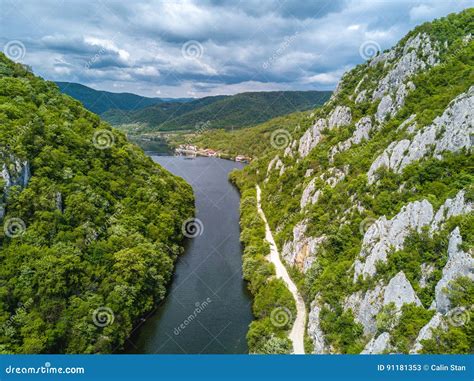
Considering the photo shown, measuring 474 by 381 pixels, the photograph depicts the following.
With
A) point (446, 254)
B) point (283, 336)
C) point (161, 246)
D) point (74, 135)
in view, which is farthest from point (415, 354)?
point (74, 135)

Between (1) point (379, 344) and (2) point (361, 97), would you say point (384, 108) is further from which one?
(1) point (379, 344)

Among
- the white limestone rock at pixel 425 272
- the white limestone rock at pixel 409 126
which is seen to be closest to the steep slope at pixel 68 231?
the white limestone rock at pixel 425 272
